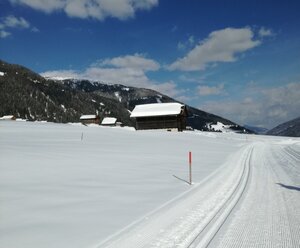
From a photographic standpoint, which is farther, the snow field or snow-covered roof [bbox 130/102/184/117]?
snow-covered roof [bbox 130/102/184/117]

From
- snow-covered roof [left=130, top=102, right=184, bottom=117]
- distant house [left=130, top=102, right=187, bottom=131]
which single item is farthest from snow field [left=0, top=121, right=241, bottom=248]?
distant house [left=130, top=102, right=187, bottom=131]

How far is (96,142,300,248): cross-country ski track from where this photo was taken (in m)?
6.75

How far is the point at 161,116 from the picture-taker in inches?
2790

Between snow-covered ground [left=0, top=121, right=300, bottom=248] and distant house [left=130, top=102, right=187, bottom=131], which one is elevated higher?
distant house [left=130, top=102, right=187, bottom=131]

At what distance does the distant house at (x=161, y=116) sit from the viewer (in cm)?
7012

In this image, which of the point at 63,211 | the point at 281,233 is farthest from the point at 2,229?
the point at 281,233

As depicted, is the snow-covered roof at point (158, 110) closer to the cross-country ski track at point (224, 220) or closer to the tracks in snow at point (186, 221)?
the cross-country ski track at point (224, 220)

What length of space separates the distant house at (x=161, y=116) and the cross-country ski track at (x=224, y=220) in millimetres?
56807

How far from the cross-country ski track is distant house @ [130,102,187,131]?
56807 mm

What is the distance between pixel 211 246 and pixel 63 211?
12.1ft

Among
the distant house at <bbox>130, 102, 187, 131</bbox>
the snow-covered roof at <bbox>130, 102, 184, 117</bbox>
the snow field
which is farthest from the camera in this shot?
the distant house at <bbox>130, 102, 187, 131</bbox>

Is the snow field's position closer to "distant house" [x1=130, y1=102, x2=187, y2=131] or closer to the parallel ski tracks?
the parallel ski tracks

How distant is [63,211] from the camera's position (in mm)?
8484

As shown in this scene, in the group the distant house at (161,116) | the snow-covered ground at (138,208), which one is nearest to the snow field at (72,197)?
the snow-covered ground at (138,208)
